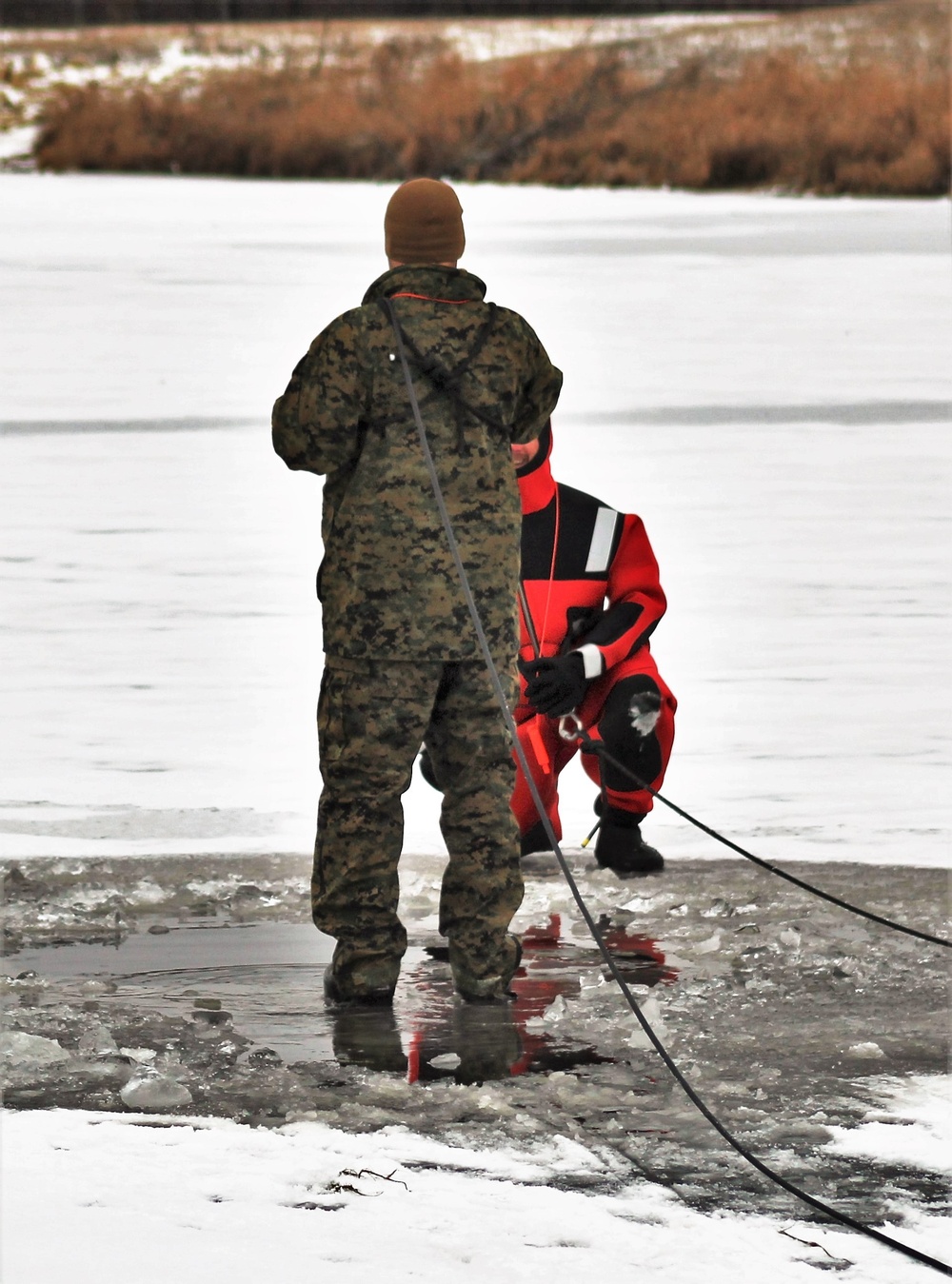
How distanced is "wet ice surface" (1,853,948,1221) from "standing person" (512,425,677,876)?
0.30m

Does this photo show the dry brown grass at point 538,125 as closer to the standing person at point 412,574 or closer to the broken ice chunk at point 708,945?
the broken ice chunk at point 708,945

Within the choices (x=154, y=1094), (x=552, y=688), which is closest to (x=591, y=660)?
(x=552, y=688)

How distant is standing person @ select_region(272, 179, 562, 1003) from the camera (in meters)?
3.85

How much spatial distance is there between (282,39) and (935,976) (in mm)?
32041

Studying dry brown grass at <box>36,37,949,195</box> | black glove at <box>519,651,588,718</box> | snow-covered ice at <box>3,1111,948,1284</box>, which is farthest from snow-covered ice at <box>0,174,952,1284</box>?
dry brown grass at <box>36,37,949,195</box>

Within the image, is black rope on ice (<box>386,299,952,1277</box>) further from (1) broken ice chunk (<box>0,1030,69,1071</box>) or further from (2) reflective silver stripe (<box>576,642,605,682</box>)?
(1) broken ice chunk (<box>0,1030,69,1071</box>)

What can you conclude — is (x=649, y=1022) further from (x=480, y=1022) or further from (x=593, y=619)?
(x=593, y=619)

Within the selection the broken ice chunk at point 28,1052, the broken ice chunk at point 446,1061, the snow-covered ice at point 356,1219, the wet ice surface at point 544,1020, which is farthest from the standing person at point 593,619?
the snow-covered ice at point 356,1219

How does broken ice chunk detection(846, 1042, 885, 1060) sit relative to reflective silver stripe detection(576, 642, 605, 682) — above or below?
below

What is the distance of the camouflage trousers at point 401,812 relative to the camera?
3.92 m

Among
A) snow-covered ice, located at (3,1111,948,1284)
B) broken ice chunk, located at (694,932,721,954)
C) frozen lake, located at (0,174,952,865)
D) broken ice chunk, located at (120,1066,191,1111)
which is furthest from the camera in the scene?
frozen lake, located at (0,174,952,865)

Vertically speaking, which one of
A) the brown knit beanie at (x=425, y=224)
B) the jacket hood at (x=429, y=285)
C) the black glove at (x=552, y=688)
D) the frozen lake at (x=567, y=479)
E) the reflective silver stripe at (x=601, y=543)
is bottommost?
the frozen lake at (x=567, y=479)

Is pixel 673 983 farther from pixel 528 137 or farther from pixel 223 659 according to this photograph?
pixel 528 137

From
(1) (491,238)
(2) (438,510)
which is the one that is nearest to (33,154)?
(1) (491,238)
